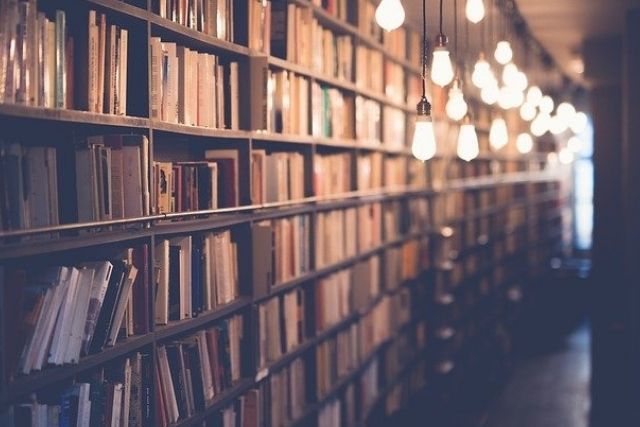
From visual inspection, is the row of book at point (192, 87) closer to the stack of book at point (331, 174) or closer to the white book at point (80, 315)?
the white book at point (80, 315)

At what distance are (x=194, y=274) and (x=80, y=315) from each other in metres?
0.77

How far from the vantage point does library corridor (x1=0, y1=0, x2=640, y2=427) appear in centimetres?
222

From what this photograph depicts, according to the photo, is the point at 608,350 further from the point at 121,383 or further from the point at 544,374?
the point at 121,383

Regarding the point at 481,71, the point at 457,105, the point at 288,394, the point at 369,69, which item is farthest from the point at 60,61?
the point at 369,69

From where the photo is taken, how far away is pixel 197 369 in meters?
3.01

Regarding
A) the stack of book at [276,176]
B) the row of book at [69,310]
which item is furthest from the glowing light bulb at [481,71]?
the row of book at [69,310]

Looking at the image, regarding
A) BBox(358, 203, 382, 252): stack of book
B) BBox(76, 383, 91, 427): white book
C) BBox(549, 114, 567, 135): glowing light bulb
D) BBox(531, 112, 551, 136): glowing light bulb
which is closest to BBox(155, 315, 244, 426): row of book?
BBox(76, 383, 91, 427): white book

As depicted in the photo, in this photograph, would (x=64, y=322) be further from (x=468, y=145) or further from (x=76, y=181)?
(x=468, y=145)

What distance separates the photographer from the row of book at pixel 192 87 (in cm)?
270

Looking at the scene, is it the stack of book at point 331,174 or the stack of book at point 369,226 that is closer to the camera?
the stack of book at point 331,174

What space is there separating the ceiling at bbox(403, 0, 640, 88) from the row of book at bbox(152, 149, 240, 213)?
2.23 metres

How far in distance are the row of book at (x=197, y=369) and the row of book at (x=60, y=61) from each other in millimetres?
848

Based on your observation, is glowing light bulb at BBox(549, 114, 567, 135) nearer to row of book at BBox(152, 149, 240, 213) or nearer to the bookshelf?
the bookshelf

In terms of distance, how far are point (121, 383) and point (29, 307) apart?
0.46 m
